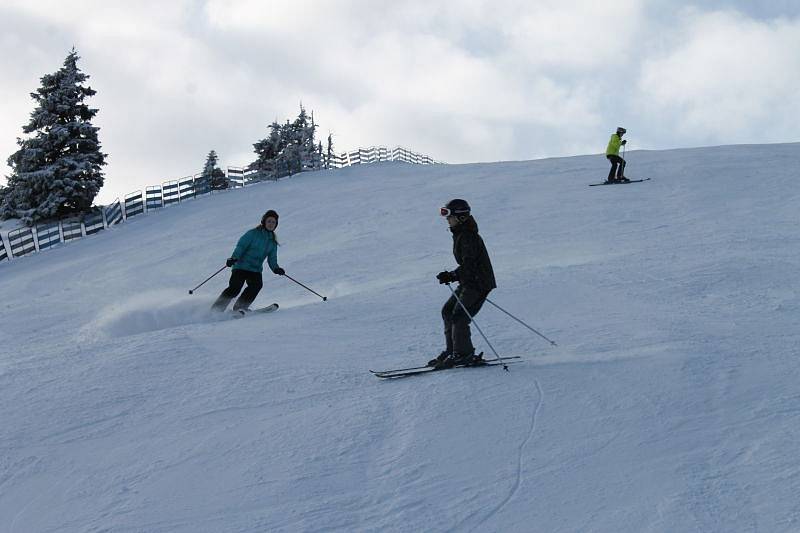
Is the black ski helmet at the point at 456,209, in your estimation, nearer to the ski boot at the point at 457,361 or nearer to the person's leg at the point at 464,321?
the person's leg at the point at 464,321

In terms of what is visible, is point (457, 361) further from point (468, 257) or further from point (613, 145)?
point (613, 145)

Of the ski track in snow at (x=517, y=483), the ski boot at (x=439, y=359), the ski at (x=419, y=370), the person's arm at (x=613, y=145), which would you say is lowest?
the ski track in snow at (x=517, y=483)

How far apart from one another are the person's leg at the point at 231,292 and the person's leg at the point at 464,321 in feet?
14.5

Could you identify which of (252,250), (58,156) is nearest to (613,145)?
(252,250)

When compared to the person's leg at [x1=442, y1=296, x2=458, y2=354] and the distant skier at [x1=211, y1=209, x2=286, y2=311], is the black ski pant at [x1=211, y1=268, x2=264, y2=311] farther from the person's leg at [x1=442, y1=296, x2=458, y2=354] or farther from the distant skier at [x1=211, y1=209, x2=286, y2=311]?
the person's leg at [x1=442, y1=296, x2=458, y2=354]

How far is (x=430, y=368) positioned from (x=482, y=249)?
1.10m

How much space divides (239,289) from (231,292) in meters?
0.14

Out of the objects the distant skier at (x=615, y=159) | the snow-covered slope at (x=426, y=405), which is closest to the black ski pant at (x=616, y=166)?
the distant skier at (x=615, y=159)

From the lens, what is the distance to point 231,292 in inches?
389

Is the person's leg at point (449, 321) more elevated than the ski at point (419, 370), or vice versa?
the person's leg at point (449, 321)

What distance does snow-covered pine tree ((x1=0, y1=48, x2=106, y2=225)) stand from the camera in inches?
1184

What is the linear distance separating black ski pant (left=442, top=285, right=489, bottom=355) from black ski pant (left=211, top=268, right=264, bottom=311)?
4168mm

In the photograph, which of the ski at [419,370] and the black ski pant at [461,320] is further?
the black ski pant at [461,320]

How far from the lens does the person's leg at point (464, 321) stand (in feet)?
20.6
